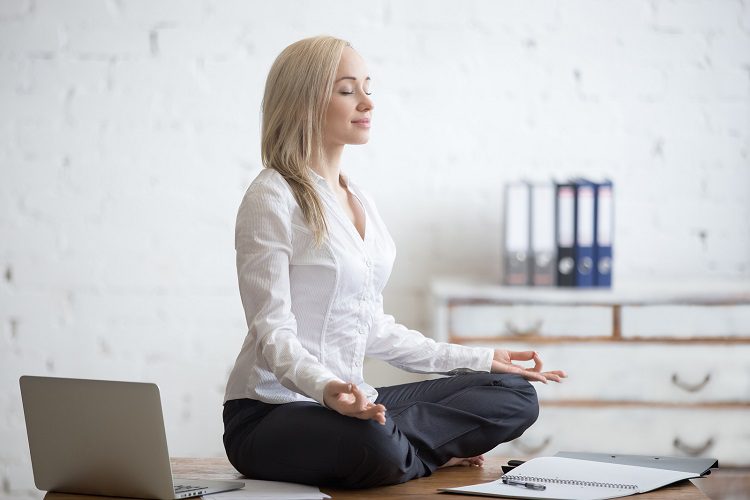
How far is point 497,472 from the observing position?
1.83 m

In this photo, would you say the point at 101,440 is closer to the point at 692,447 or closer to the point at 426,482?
the point at 426,482

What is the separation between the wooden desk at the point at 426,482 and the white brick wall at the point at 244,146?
103 cm

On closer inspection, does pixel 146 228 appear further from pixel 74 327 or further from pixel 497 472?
pixel 497 472

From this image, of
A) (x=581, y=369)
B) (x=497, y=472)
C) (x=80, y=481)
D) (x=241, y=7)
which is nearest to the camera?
(x=80, y=481)

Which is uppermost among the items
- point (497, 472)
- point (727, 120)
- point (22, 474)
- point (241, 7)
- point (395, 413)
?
point (241, 7)

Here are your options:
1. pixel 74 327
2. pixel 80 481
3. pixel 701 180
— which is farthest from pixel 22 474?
pixel 701 180

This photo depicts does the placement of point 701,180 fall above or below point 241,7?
below

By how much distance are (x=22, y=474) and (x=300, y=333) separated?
160 centimetres

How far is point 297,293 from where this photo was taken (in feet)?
5.68

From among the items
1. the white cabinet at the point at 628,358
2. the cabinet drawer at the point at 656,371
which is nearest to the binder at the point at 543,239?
the white cabinet at the point at 628,358

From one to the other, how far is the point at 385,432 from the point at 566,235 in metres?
1.21

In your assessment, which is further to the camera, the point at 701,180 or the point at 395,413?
the point at 701,180

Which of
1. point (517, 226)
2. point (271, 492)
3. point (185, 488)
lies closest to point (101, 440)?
point (185, 488)

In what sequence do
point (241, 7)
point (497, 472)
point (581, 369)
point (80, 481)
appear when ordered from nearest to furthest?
point (80, 481) → point (497, 472) → point (581, 369) → point (241, 7)
